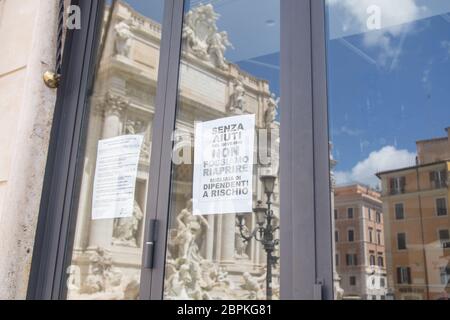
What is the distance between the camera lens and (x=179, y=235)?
1.77 metres

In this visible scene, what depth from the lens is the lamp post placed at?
5.08ft

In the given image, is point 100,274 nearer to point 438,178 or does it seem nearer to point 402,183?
point 402,183

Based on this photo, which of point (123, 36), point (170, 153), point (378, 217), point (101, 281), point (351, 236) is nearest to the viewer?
point (351, 236)

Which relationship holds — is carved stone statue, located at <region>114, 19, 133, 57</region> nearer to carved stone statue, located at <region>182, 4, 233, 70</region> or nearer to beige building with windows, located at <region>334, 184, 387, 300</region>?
carved stone statue, located at <region>182, 4, 233, 70</region>

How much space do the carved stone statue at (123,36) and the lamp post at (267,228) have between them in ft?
3.61

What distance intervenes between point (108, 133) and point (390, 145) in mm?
1313

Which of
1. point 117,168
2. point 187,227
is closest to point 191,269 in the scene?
point 187,227

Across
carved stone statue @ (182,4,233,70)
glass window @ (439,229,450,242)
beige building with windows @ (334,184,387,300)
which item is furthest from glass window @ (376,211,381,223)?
carved stone statue @ (182,4,233,70)

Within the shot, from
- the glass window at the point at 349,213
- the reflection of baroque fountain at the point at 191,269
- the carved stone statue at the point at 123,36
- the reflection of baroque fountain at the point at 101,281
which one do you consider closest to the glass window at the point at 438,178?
the glass window at the point at 349,213

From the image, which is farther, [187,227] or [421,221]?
[421,221]

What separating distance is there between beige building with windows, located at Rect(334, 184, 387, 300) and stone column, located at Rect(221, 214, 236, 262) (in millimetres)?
400

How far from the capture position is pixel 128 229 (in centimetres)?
192

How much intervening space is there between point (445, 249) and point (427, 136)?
641 millimetres

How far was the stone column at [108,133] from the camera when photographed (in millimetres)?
2025
